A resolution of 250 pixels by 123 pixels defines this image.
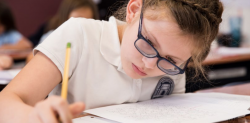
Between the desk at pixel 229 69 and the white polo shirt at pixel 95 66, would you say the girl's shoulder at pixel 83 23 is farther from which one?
the desk at pixel 229 69

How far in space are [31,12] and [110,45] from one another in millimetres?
4360

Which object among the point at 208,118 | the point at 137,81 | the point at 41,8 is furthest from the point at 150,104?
the point at 41,8

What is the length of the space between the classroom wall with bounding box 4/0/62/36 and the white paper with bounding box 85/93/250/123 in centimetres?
437

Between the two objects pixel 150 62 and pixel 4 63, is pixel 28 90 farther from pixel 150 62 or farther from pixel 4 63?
pixel 4 63

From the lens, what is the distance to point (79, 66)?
102 cm

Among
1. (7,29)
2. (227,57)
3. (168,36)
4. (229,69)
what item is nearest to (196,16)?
(168,36)

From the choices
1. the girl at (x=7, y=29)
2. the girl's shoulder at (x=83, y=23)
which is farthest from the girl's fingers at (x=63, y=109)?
the girl at (x=7, y=29)

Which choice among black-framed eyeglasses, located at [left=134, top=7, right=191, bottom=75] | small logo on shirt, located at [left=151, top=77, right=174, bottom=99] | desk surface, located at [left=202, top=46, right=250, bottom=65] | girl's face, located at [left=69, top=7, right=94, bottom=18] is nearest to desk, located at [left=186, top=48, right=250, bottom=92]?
desk surface, located at [left=202, top=46, right=250, bottom=65]

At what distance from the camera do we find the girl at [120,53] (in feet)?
2.94

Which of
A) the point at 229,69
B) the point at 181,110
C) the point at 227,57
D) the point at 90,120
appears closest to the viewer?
the point at 90,120

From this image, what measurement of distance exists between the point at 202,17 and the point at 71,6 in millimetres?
1997

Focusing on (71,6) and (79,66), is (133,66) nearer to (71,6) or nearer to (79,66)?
(79,66)

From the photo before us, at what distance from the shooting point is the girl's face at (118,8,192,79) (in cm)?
91

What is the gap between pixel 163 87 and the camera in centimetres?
119
